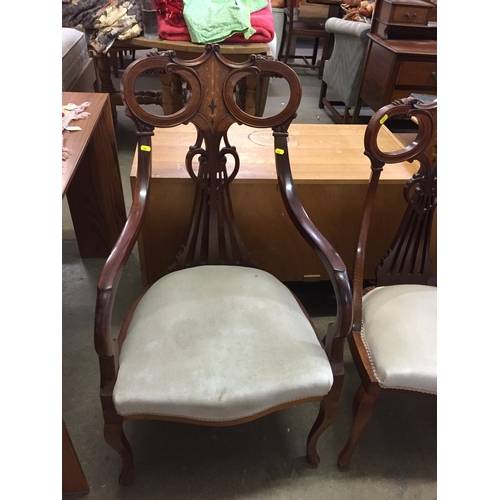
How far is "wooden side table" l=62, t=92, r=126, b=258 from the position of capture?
1444 mm

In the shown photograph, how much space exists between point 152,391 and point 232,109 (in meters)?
0.68

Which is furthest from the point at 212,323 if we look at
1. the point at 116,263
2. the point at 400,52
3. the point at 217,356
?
the point at 400,52

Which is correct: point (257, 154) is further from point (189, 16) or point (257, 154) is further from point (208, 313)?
point (189, 16)

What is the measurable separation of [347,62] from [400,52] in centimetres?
75

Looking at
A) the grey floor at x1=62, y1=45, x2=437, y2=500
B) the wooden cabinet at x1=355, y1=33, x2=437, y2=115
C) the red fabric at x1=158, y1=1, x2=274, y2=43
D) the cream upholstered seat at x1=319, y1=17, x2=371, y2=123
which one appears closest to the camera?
the grey floor at x1=62, y1=45, x2=437, y2=500

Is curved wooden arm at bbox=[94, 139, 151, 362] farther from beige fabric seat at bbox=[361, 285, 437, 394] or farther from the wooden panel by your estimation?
beige fabric seat at bbox=[361, 285, 437, 394]

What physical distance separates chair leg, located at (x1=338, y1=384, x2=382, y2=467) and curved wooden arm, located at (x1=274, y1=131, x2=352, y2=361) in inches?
6.0

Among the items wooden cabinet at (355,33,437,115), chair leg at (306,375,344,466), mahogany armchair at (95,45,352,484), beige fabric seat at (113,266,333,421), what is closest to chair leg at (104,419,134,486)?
mahogany armchair at (95,45,352,484)

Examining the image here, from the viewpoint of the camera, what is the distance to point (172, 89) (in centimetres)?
214

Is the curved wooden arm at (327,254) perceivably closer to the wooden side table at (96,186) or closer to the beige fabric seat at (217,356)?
the beige fabric seat at (217,356)

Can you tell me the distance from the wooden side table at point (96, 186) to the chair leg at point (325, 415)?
3.28 ft

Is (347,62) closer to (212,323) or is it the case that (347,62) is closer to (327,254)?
(327,254)

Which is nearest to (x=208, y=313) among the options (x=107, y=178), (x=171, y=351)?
(x=171, y=351)

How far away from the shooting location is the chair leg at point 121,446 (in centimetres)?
93
